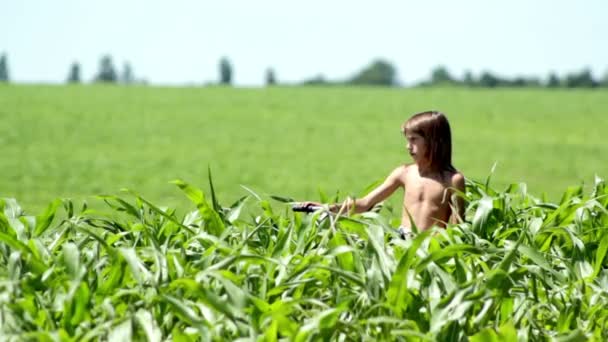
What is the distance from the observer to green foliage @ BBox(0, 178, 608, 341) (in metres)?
2.52

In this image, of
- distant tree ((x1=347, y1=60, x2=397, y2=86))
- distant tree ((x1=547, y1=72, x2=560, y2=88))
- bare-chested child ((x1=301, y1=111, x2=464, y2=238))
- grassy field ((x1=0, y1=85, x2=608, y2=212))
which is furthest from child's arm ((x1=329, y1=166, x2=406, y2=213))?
distant tree ((x1=347, y1=60, x2=397, y2=86))

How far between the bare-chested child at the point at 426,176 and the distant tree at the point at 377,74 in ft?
413

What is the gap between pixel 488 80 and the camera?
77.2 metres

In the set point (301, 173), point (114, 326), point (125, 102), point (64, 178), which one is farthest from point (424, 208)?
point (125, 102)

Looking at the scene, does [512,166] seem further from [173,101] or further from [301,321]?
[301,321]

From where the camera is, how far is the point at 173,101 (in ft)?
118

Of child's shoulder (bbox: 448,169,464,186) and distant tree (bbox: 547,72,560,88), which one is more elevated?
child's shoulder (bbox: 448,169,464,186)

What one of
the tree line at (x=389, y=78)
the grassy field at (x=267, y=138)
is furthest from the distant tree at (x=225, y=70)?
the grassy field at (x=267, y=138)

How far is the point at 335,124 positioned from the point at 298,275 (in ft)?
91.8

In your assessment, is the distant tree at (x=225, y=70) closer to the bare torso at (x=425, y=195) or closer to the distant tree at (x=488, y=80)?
the distant tree at (x=488, y=80)

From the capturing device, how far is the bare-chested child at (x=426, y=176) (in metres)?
4.87

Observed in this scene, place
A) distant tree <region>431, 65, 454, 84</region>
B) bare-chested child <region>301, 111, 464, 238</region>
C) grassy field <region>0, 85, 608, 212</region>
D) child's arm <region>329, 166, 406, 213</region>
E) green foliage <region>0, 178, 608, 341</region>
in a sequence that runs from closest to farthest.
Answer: green foliage <region>0, 178, 608, 341</region>
child's arm <region>329, 166, 406, 213</region>
bare-chested child <region>301, 111, 464, 238</region>
grassy field <region>0, 85, 608, 212</region>
distant tree <region>431, 65, 454, 84</region>

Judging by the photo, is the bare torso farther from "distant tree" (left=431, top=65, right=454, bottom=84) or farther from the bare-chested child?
"distant tree" (left=431, top=65, right=454, bottom=84)

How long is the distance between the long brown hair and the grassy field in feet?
25.4
